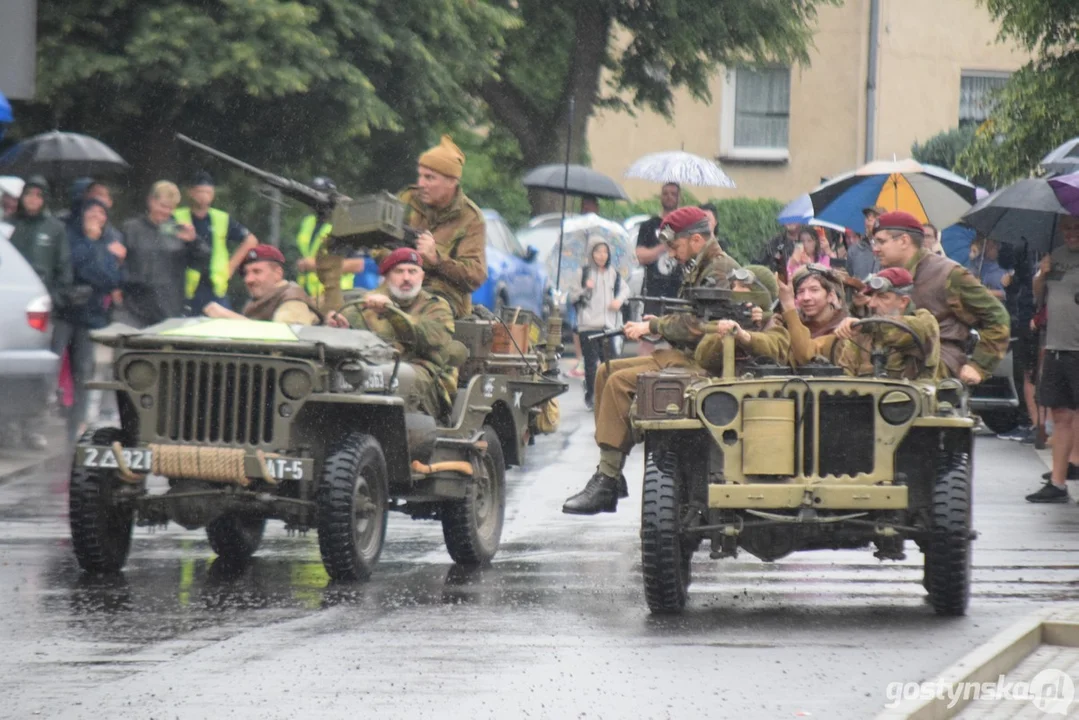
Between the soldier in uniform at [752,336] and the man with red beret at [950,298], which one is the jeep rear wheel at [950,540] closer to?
the soldier in uniform at [752,336]

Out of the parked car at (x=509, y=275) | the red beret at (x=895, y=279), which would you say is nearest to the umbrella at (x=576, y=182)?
the parked car at (x=509, y=275)

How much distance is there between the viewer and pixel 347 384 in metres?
10.9

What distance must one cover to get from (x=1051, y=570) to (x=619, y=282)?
1200cm

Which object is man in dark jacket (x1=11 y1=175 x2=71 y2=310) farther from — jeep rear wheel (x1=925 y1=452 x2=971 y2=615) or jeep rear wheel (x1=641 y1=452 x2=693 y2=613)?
jeep rear wheel (x1=925 y1=452 x2=971 y2=615)

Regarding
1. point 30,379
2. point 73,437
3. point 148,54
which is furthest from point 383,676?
point 148,54

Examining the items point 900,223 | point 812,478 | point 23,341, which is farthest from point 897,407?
point 23,341

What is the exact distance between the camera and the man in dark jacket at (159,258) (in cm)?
1755

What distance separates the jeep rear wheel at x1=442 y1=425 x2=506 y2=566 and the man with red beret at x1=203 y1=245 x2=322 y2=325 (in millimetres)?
1194

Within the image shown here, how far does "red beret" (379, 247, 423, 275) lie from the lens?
11906 mm

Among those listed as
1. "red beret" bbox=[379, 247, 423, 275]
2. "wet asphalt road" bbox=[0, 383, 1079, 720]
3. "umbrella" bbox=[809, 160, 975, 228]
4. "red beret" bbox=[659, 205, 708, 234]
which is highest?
"umbrella" bbox=[809, 160, 975, 228]

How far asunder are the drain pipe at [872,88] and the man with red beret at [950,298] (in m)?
29.3

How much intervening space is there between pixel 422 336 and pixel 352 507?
1471 millimetres

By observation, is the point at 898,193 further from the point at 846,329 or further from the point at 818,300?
the point at 846,329

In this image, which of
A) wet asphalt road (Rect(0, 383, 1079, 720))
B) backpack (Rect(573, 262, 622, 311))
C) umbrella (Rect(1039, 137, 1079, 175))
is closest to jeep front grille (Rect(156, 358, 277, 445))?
wet asphalt road (Rect(0, 383, 1079, 720))
